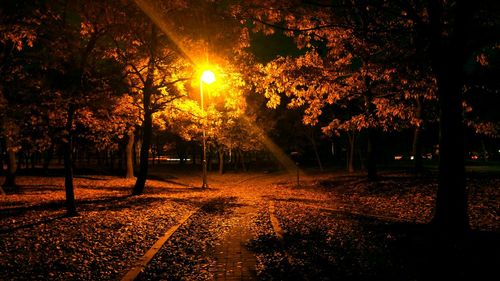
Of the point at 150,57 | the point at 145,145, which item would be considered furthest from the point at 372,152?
the point at 150,57

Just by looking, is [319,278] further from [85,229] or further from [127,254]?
[85,229]

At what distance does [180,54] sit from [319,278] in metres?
14.7

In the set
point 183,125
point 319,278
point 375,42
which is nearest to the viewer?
point 319,278

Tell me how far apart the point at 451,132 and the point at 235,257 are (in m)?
5.58

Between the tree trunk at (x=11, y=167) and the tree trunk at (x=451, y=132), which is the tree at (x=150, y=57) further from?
the tree trunk at (x=451, y=132)

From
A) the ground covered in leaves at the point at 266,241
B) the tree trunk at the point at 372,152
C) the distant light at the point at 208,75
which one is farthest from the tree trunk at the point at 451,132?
A: the tree trunk at the point at 372,152

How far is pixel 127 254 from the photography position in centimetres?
818

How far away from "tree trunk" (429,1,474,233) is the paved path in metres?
4.52

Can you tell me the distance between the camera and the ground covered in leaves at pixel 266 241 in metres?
6.66

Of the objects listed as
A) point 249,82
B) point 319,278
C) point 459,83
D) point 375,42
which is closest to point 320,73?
point 375,42

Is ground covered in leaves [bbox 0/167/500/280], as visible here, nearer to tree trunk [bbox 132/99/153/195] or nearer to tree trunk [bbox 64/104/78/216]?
tree trunk [bbox 64/104/78/216]

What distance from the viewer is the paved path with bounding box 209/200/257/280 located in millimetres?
6754

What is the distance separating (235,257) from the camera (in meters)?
7.86

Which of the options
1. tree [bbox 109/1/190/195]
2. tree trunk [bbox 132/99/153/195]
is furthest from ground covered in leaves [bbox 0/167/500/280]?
tree [bbox 109/1/190/195]
